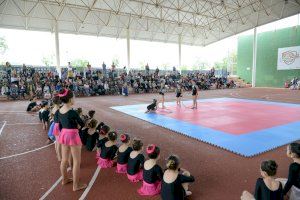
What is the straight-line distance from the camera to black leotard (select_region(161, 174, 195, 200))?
2.94m

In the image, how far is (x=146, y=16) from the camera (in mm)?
21844

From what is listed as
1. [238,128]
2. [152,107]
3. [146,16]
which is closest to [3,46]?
[146,16]

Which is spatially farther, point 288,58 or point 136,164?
point 288,58

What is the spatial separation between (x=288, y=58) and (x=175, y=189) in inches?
1175

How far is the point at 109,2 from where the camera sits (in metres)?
19.1

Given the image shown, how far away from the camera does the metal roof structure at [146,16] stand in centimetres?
1838

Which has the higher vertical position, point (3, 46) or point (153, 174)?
point (3, 46)

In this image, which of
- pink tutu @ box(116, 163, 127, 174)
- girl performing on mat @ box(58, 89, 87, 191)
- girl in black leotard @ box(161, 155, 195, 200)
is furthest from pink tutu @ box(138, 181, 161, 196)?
girl performing on mat @ box(58, 89, 87, 191)

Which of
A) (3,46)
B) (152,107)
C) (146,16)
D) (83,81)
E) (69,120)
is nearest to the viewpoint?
(69,120)

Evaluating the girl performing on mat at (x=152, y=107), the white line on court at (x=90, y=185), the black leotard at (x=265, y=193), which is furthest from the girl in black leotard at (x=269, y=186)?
the girl performing on mat at (x=152, y=107)

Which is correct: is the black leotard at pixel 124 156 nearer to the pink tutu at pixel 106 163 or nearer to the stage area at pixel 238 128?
the pink tutu at pixel 106 163

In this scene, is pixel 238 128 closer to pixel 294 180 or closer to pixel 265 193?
pixel 294 180

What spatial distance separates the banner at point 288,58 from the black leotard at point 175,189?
95.1 ft

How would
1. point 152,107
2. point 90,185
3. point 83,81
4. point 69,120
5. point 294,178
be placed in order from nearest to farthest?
point 294,178, point 69,120, point 90,185, point 152,107, point 83,81
